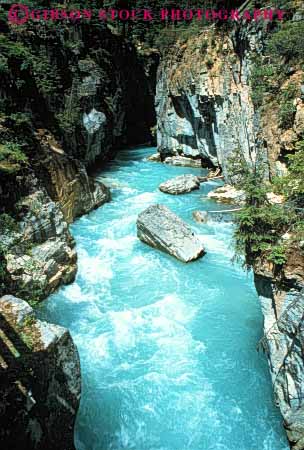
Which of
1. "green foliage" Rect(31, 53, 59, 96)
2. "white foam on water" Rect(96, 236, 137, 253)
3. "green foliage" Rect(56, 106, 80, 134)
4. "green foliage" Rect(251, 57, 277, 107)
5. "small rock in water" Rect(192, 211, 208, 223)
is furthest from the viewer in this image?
"green foliage" Rect(56, 106, 80, 134)

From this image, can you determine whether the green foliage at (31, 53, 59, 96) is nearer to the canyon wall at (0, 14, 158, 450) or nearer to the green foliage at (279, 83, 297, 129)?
the canyon wall at (0, 14, 158, 450)

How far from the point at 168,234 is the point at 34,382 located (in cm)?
738

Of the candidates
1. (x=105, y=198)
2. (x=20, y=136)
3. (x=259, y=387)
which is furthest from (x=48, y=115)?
(x=259, y=387)

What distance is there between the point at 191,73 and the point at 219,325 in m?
15.0

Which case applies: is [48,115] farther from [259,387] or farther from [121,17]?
[121,17]

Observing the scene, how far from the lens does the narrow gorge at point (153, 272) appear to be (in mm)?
5875

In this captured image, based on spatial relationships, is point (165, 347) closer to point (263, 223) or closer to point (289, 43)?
point (263, 223)

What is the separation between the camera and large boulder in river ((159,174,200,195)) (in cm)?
1703

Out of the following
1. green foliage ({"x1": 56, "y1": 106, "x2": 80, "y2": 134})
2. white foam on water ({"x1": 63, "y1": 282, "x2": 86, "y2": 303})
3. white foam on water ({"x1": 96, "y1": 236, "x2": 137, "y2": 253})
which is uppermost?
green foliage ({"x1": 56, "y1": 106, "x2": 80, "y2": 134})

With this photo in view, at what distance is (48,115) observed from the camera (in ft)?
46.3

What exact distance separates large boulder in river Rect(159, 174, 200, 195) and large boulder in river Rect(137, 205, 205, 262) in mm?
4320

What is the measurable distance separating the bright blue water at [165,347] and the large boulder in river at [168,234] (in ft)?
0.91

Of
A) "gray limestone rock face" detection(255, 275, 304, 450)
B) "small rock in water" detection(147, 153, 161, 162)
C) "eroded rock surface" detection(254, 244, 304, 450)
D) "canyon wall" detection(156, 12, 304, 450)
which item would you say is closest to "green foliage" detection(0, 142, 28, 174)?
"canyon wall" detection(156, 12, 304, 450)

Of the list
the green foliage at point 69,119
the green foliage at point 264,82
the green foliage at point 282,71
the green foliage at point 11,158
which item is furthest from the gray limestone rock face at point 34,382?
the green foliage at point 69,119
